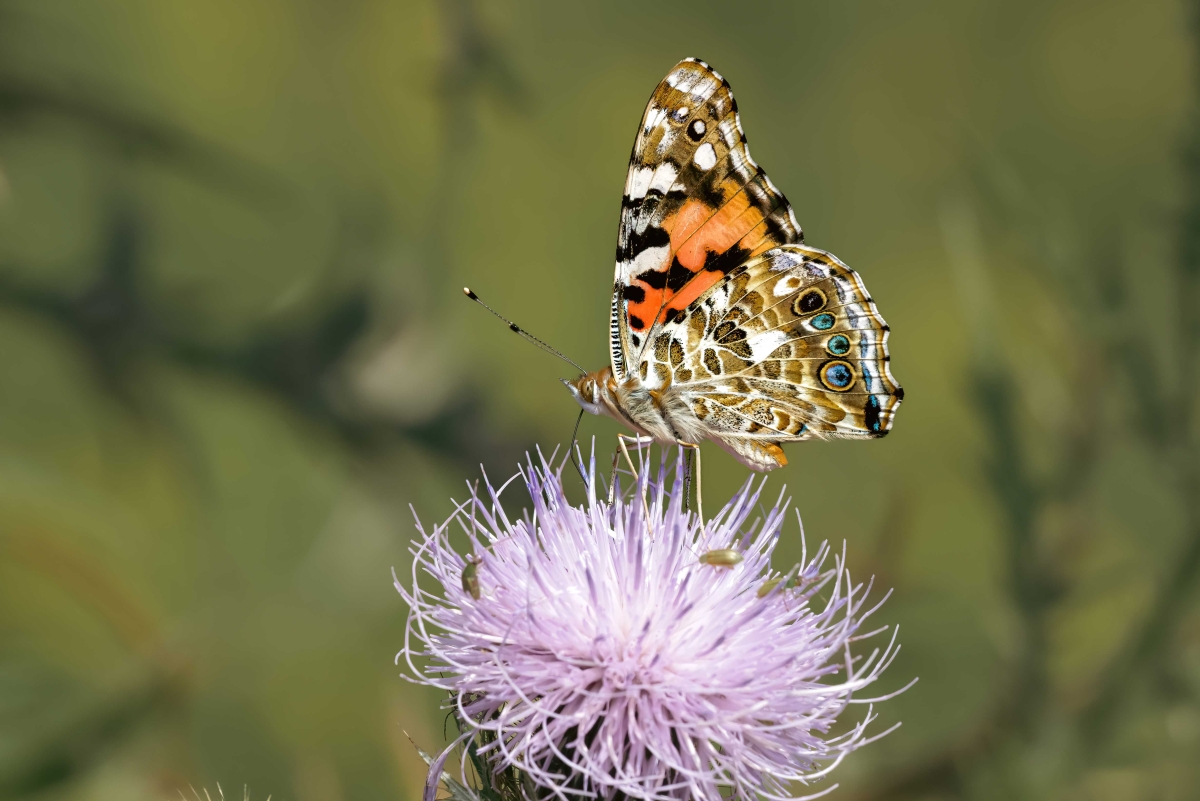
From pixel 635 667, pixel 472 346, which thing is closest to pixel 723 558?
pixel 635 667

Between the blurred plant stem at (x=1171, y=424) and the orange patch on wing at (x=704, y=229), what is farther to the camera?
the blurred plant stem at (x=1171, y=424)

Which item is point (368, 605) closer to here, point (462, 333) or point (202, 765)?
point (202, 765)

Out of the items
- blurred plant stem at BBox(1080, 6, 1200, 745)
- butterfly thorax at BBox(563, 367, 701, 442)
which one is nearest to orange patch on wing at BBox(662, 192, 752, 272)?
butterfly thorax at BBox(563, 367, 701, 442)

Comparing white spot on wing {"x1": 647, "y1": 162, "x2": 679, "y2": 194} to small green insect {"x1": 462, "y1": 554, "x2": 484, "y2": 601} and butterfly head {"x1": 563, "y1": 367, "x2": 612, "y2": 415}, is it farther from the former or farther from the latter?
small green insect {"x1": 462, "y1": 554, "x2": 484, "y2": 601}

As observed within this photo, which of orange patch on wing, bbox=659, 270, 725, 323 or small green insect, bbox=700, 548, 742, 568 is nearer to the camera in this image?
small green insect, bbox=700, 548, 742, 568

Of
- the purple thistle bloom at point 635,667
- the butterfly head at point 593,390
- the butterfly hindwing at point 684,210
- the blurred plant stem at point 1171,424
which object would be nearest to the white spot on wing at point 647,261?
the butterfly hindwing at point 684,210

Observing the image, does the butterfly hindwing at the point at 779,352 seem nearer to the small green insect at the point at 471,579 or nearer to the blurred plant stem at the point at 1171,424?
the small green insect at the point at 471,579
